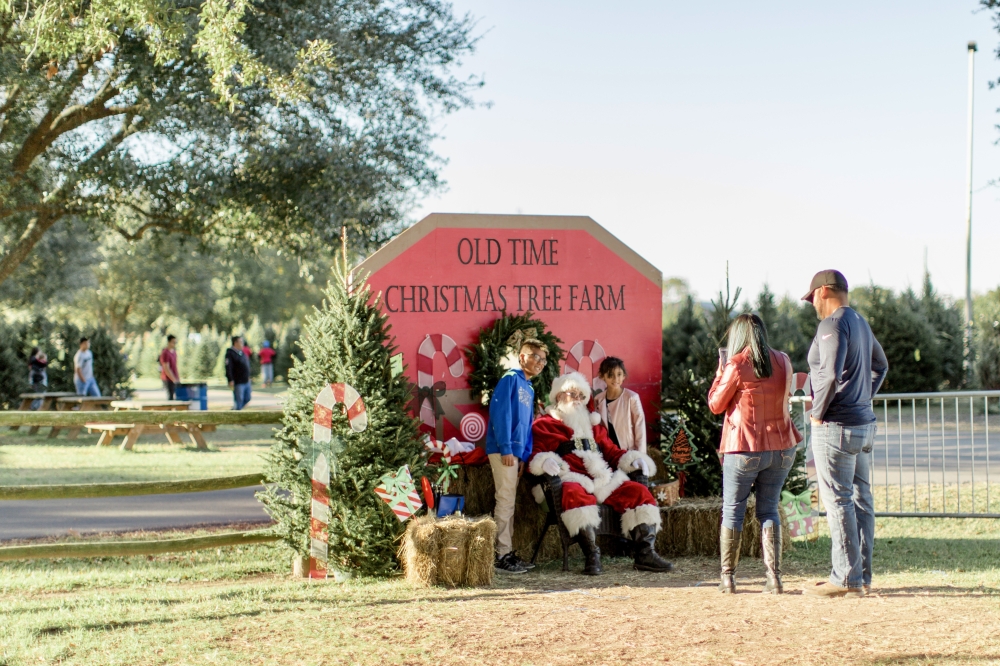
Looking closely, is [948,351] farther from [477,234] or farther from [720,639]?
[720,639]

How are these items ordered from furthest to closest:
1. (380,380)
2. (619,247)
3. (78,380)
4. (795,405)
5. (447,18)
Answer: (78,380), (447,18), (795,405), (619,247), (380,380)

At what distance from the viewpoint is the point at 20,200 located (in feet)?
48.2

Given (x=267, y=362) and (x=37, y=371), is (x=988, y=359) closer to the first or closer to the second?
(x=37, y=371)

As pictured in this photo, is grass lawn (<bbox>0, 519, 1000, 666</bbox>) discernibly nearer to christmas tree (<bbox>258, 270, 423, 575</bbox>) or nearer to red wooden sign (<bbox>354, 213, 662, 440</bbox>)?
christmas tree (<bbox>258, 270, 423, 575</bbox>)

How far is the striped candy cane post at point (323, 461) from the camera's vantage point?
6.85 metres

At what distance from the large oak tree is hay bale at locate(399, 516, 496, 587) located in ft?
26.3

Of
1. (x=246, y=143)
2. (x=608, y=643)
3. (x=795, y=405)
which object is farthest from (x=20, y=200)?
(x=608, y=643)

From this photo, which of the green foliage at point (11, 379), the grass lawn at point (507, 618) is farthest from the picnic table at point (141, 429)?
the grass lawn at point (507, 618)

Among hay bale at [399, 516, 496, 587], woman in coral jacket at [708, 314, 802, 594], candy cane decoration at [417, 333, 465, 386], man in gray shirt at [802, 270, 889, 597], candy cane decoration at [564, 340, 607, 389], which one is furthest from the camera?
candy cane decoration at [564, 340, 607, 389]

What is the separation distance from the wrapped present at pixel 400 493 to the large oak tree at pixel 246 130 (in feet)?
24.9

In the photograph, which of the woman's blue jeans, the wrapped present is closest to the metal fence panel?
the woman's blue jeans

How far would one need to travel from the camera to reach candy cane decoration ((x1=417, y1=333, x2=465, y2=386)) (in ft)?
26.5

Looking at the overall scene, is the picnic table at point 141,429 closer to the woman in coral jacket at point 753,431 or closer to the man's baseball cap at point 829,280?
the woman in coral jacket at point 753,431

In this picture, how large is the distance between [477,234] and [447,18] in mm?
8748
